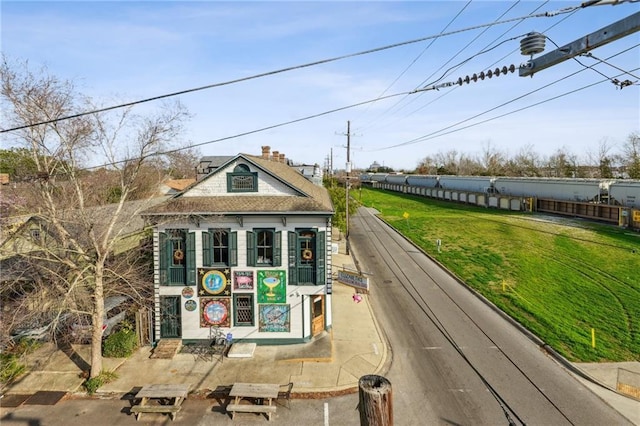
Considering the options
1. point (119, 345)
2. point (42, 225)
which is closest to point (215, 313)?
point (119, 345)

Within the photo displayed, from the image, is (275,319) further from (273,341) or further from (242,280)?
(242,280)

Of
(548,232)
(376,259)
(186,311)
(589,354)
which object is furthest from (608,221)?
(186,311)

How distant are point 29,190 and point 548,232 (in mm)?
43784

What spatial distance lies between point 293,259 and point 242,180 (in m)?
4.81

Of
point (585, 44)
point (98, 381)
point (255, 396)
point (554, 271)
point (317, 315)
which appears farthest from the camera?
point (554, 271)

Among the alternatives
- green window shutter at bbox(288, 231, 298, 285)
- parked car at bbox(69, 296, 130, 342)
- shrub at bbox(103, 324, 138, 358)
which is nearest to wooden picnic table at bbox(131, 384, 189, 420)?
shrub at bbox(103, 324, 138, 358)

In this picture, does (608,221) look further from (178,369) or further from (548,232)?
(178,369)

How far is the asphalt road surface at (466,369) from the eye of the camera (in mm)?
13734

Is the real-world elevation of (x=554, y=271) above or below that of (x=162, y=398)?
above

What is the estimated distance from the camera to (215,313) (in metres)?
19.1

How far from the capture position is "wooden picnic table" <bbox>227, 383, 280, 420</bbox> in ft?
44.8

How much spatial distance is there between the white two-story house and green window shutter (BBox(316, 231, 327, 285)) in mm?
49

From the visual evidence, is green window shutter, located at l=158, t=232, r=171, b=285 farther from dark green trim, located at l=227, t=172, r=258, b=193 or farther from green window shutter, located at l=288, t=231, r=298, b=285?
green window shutter, located at l=288, t=231, r=298, b=285

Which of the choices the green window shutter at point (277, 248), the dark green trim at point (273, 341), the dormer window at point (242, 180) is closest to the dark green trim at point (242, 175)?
the dormer window at point (242, 180)
